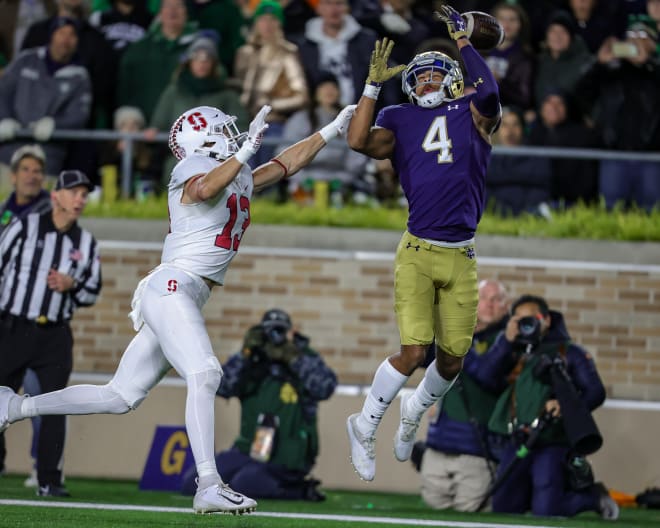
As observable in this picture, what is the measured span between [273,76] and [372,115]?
4.60 metres

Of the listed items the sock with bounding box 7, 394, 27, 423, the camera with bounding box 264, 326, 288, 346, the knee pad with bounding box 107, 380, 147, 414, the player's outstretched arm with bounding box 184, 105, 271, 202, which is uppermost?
the player's outstretched arm with bounding box 184, 105, 271, 202

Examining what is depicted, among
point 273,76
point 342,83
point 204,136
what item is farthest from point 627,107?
point 204,136

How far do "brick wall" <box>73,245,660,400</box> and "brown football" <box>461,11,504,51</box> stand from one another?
398 cm

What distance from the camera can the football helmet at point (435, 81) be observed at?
7.86m

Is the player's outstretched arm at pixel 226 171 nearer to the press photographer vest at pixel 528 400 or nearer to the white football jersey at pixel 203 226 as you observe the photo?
the white football jersey at pixel 203 226

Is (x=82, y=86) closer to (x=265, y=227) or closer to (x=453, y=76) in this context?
(x=265, y=227)

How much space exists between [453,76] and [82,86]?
515 cm

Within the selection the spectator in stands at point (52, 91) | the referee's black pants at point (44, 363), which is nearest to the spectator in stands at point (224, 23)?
the spectator in stands at point (52, 91)

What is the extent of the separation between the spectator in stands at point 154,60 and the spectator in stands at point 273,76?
1.96 feet

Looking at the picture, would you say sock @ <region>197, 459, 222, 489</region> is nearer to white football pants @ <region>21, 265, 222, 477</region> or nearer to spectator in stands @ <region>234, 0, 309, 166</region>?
white football pants @ <region>21, 265, 222, 477</region>

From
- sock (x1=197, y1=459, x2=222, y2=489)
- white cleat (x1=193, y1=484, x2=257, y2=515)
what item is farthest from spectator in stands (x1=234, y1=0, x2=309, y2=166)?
white cleat (x1=193, y1=484, x2=257, y2=515)

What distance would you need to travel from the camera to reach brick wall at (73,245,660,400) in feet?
38.6

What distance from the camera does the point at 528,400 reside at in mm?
9805

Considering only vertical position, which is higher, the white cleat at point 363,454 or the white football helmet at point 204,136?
the white football helmet at point 204,136
